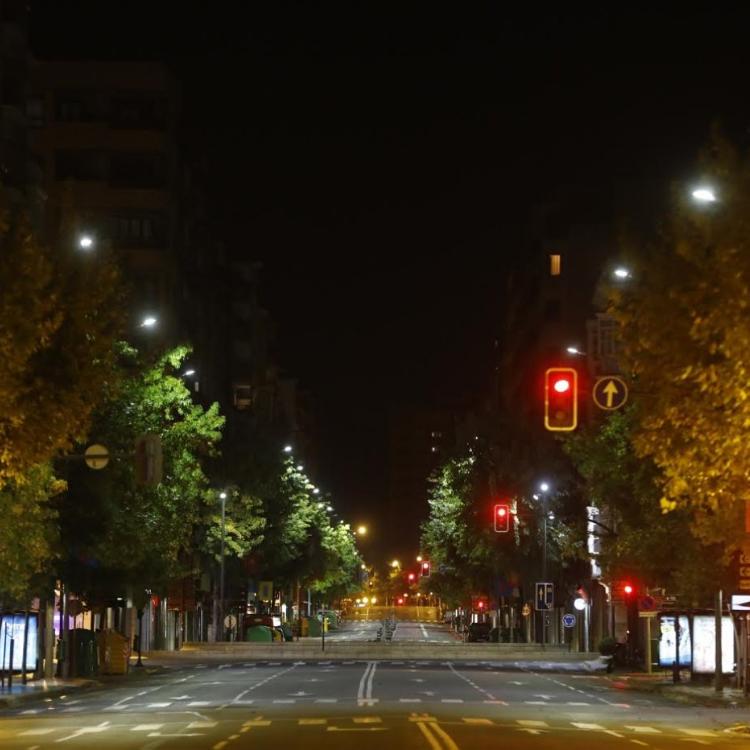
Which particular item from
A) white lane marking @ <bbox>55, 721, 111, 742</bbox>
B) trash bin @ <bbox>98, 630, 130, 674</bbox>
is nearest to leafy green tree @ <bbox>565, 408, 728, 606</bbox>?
trash bin @ <bbox>98, 630, 130, 674</bbox>

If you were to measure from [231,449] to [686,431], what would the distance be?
8010 centimetres

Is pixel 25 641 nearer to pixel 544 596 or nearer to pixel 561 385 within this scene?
pixel 561 385

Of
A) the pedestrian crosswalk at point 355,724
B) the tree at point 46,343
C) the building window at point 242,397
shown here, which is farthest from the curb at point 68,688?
the building window at point 242,397

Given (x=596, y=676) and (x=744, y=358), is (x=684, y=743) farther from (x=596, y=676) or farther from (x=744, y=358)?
(x=596, y=676)

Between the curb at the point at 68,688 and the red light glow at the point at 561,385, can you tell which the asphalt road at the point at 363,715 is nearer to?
the curb at the point at 68,688

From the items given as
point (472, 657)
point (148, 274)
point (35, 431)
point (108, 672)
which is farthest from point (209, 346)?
point (35, 431)

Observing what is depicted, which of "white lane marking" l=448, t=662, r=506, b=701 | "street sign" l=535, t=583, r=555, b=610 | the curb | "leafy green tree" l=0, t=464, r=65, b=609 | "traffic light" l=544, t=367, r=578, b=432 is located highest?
"traffic light" l=544, t=367, r=578, b=432

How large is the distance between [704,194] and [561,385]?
3663 mm

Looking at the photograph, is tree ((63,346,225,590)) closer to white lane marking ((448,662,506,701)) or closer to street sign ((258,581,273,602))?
white lane marking ((448,662,506,701))

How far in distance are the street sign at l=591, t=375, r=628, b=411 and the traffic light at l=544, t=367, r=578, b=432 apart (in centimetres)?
183

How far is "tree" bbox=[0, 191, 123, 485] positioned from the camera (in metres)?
25.9

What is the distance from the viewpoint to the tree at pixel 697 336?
23.3m

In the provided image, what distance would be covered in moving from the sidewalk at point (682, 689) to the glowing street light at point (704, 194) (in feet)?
67.7

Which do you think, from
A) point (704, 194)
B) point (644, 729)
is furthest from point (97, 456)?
point (704, 194)
